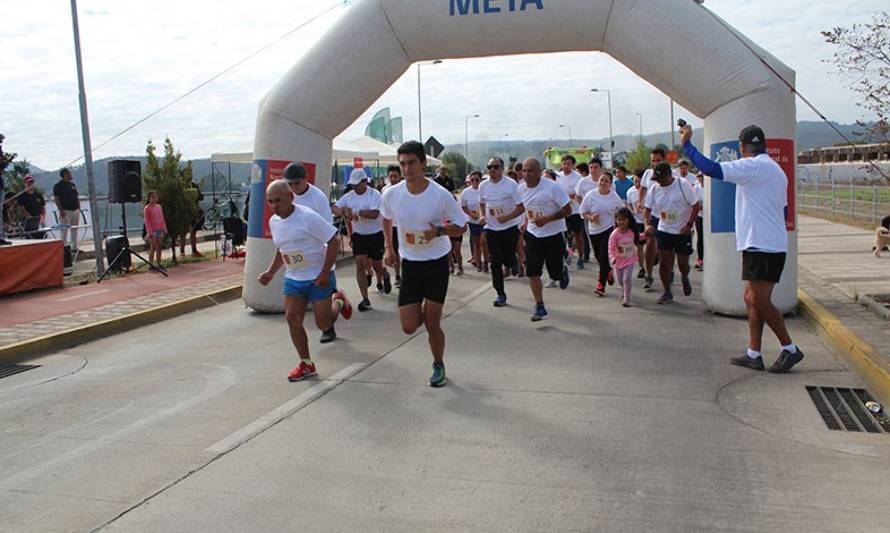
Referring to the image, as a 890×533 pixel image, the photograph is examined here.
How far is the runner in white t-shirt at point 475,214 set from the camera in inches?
525

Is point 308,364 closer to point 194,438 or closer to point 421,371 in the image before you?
point 421,371

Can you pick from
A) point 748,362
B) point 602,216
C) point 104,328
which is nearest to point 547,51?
point 602,216

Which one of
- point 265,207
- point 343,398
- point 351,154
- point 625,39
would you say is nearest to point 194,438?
point 343,398

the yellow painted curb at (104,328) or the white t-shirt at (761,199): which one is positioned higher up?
the white t-shirt at (761,199)

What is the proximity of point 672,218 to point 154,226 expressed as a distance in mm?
10198

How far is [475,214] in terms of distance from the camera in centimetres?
1328

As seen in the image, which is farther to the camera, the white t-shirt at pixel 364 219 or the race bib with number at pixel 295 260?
the white t-shirt at pixel 364 219

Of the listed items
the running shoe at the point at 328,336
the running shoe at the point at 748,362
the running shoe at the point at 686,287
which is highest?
the running shoe at the point at 686,287

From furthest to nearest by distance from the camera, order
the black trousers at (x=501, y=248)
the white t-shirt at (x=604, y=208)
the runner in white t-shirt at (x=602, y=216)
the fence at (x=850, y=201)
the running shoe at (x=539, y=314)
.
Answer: the fence at (x=850, y=201), the white t-shirt at (x=604, y=208), the runner in white t-shirt at (x=602, y=216), the black trousers at (x=501, y=248), the running shoe at (x=539, y=314)

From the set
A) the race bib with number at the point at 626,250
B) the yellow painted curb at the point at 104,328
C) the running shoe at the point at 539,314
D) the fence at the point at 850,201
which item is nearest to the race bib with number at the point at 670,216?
the race bib with number at the point at 626,250

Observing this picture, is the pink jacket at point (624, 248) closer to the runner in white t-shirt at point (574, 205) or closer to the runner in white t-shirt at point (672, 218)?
the runner in white t-shirt at point (672, 218)

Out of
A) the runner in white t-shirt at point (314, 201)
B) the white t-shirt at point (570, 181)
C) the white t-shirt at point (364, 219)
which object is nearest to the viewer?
the runner in white t-shirt at point (314, 201)

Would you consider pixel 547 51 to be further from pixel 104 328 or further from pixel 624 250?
pixel 104 328

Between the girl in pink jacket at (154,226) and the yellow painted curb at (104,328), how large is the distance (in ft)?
12.9
